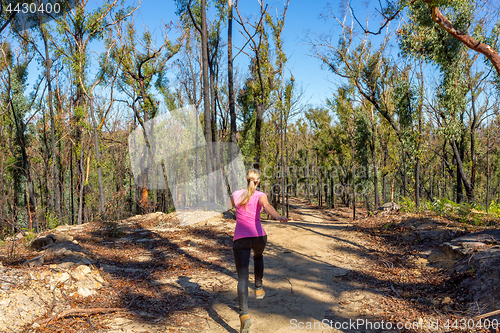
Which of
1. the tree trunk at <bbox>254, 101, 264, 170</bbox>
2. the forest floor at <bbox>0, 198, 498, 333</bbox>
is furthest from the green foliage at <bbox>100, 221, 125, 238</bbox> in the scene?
the tree trunk at <bbox>254, 101, 264, 170</bbox>

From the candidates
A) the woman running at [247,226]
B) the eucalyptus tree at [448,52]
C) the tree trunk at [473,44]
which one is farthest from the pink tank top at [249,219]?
the eucalyptus tree at [448,52]

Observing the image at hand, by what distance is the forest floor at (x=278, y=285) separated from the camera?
3.60 m

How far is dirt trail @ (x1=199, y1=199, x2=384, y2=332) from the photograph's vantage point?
12.3ft

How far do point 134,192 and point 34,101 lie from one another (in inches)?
622

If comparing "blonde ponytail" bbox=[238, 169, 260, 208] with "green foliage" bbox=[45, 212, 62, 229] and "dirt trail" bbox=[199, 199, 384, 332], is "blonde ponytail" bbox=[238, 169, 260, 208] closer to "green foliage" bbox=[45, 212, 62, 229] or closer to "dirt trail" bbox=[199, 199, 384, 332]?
"dirt trail" bbox=[199, 199, 384, 332]

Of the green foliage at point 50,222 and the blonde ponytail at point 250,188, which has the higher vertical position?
the blonde ponytail at point 250,188

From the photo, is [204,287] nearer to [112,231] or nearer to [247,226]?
[247,226]

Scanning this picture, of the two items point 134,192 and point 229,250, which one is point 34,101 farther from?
point 229,250

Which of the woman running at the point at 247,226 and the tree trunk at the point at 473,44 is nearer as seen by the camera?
the woman running at the point at 247,226

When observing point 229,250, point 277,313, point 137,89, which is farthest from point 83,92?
point 277,313

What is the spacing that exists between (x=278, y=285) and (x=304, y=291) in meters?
0.49

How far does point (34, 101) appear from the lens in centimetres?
2177

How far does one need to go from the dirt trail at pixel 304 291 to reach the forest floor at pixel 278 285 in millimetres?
15

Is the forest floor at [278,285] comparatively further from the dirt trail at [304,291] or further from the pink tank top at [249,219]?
the pink tank top at [249,219]
